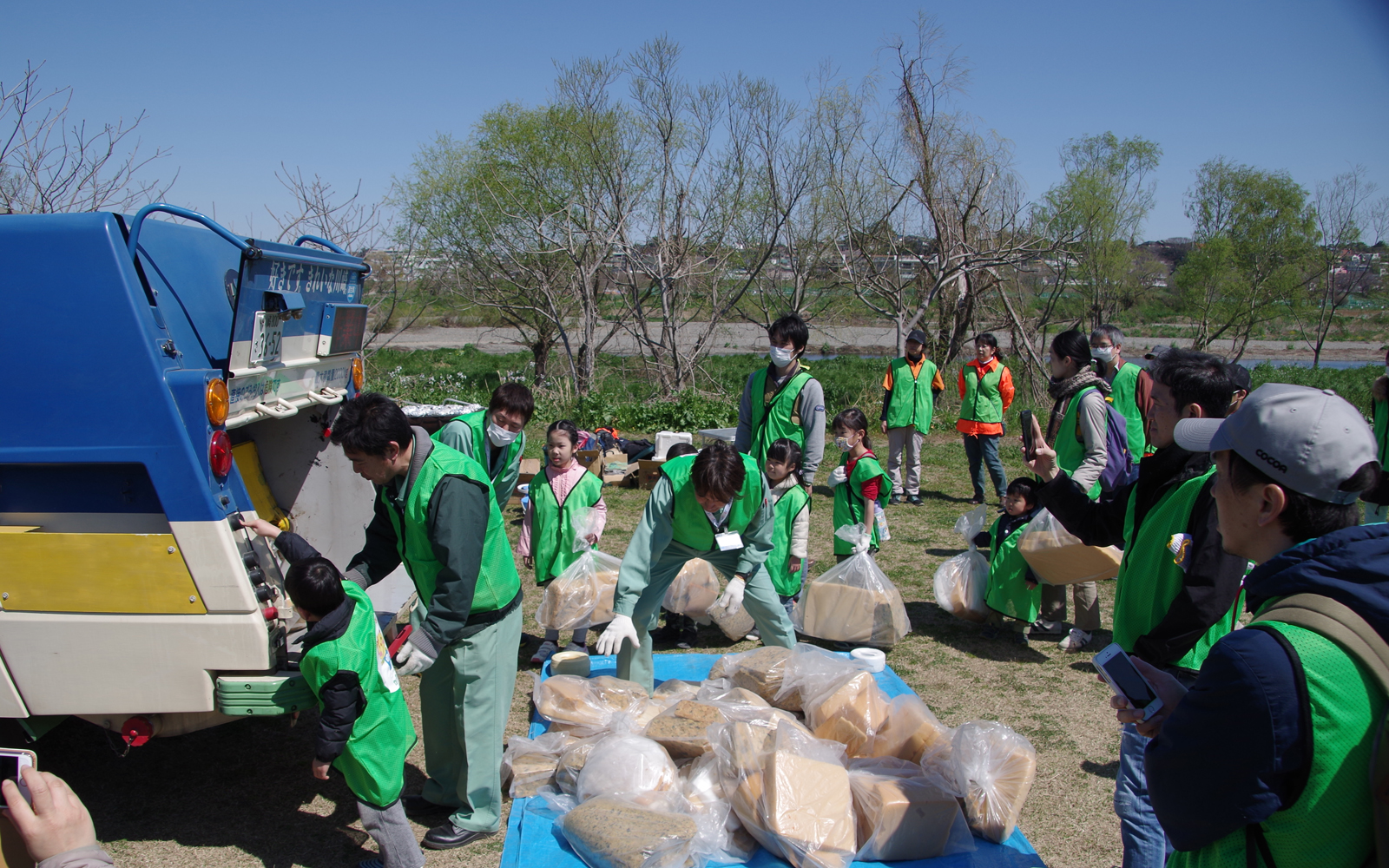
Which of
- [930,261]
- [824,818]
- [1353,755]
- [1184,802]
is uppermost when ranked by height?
[930,261]

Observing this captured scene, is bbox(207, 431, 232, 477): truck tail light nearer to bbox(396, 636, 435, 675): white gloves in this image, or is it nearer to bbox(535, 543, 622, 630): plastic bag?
bbox(396, 636, 435, 675): white gloves

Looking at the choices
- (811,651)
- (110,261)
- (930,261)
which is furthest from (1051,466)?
(930,261)

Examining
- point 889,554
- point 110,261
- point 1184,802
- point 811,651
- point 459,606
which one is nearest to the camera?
point 1184,802

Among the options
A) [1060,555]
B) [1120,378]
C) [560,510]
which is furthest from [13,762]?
[1120,378]

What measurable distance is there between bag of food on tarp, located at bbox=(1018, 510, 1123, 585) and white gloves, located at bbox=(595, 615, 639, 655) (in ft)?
9.03

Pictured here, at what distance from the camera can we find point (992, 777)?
3125 mm

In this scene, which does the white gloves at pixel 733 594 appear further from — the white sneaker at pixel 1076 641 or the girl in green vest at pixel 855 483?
the white sneaker at pixel 1076 641

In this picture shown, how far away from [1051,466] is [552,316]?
487 inches

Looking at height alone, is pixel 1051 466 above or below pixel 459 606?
above

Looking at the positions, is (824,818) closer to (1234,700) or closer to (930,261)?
(1234,700)

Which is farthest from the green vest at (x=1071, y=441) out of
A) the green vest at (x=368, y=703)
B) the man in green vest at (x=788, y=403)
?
the green vest at (x=368, y=703)

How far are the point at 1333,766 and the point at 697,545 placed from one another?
9.18 ft

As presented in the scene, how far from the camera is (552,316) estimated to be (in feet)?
48.1

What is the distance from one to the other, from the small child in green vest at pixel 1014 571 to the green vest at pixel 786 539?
1.28 meters
